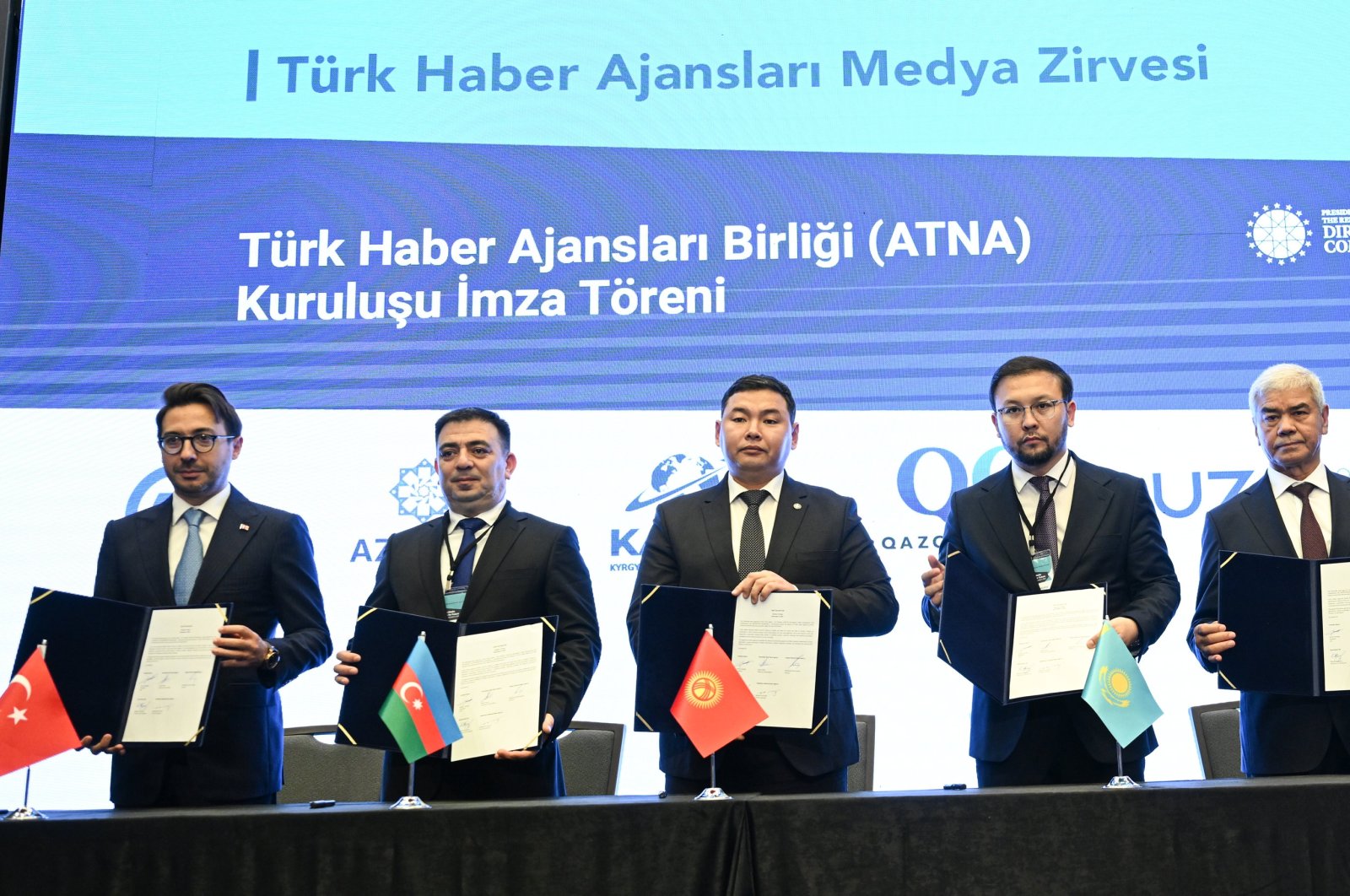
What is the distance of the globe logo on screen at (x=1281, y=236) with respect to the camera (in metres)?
4.31

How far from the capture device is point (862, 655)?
4133 millimetres

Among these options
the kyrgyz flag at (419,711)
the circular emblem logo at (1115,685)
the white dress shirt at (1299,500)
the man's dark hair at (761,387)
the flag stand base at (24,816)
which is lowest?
the flag stand base at (24,816)

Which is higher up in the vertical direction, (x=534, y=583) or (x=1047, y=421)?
(x=1047, y=421)

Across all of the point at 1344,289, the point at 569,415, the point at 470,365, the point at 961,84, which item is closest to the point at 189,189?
the point at 470,365

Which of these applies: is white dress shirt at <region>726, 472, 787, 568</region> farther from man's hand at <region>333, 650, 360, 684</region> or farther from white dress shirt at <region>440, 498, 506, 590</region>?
man's hand at <region>333, 650, 360, 684</region>

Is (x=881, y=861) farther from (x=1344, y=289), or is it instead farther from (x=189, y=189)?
(x=189, y=189)

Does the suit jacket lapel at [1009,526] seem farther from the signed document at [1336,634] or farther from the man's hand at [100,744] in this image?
the man's hand at [100,744]

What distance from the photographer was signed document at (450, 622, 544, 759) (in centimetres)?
256

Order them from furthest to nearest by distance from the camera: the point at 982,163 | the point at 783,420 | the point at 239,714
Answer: the point at 982,163 → the point at 783,420 → the point at 239,714

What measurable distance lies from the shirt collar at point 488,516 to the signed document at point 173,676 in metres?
0.77

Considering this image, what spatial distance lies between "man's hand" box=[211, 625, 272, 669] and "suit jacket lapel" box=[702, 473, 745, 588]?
117cm

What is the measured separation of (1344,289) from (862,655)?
2.21 m

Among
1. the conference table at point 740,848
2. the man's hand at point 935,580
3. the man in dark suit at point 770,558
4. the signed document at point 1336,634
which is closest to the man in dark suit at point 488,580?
the man in dark suit at point 770,558

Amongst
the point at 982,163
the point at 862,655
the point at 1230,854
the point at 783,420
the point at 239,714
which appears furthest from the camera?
the point at 982,163
